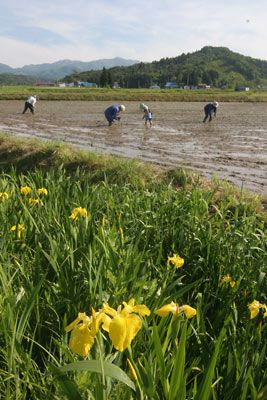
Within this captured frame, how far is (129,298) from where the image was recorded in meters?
1.64

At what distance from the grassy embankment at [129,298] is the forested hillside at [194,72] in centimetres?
7395

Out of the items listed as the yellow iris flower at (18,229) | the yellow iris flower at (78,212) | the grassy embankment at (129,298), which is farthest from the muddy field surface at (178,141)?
the yellow iris flower at (18,229)

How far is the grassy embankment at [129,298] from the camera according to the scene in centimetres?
107

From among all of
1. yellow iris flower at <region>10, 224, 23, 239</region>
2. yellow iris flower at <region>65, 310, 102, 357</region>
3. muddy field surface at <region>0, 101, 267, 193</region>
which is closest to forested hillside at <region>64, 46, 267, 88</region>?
muddy field surface at <region>0, 101, 267, 193</region>

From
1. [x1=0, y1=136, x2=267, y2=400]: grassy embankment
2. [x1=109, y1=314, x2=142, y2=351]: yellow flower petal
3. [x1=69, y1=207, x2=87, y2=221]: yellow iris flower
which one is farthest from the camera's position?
[x1=69, y1=207, x2=87, y2=221]: yellow iris flower

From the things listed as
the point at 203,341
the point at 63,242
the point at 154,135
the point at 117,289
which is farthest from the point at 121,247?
the point at 154,135

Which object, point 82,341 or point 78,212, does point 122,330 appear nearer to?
point 82,341

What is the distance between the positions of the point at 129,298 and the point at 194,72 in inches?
4223

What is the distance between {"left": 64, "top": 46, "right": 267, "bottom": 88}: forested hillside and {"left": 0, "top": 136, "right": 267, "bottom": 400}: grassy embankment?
243ft

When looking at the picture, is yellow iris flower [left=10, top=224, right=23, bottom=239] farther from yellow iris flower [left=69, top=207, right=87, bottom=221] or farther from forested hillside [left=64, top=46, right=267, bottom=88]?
forested hillside [left=64, top=46, right=267, bottom=88]

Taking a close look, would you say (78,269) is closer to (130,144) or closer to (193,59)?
(130,144)

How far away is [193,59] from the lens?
172m

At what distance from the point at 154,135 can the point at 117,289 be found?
11.3 metres

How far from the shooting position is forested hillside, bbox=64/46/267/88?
102 metres
